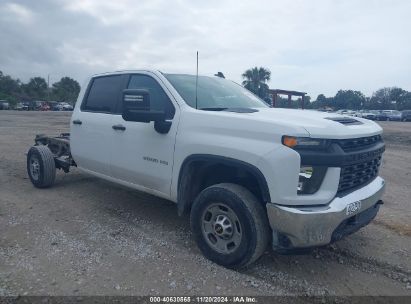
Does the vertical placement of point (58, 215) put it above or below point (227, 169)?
below

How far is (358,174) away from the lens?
139 inches

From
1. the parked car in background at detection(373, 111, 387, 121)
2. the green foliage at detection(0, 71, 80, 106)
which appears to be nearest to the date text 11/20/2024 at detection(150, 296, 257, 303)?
the parked car in background at detection(373, 111, 387, 121)

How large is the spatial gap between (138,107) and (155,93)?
2.10 feet

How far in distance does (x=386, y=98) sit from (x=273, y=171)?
3507 inches

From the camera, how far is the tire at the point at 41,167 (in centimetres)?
627

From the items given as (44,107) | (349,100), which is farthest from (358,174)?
(349,100)

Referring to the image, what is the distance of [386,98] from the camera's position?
82.2 m

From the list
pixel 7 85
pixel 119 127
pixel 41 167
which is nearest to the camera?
pixel 119 127

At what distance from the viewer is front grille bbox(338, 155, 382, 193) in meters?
3.32

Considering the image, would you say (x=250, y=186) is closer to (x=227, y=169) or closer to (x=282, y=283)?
(x=227, y=169)

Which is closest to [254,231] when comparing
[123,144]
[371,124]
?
[371,124]

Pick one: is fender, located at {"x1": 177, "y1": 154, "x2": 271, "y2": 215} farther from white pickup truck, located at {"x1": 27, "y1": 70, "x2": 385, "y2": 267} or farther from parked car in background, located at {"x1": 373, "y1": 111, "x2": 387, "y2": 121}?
parked car in background, located at {"x1": 373, "y1": 111, "x2": 387, "y2": 121}

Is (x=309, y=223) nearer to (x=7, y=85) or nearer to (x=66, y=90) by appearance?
(x=7, y=85)

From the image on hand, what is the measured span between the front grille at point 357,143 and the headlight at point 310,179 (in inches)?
12.1
